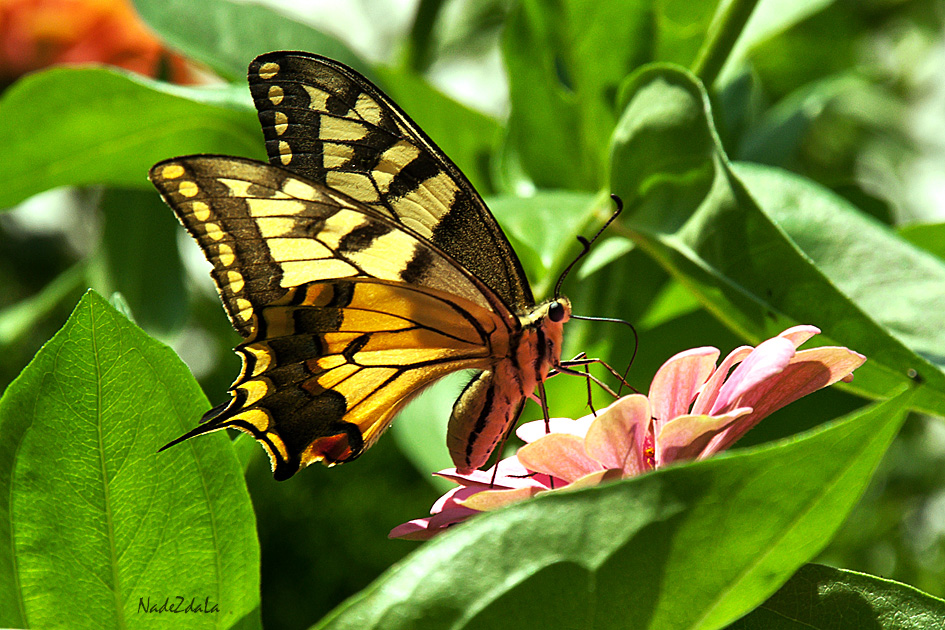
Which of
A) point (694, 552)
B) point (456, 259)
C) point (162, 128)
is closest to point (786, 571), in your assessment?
point (694, 552)

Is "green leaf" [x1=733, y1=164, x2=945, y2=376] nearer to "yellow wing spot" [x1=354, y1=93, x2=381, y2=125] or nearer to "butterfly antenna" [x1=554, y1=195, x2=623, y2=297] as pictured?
"butterfly antenna" [x1=554, y1=195, x2=623, y2=297]

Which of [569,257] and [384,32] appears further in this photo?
[384,32]

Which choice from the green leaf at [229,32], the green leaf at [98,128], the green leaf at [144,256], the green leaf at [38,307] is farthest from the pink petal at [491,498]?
the green leaf at [38,307]

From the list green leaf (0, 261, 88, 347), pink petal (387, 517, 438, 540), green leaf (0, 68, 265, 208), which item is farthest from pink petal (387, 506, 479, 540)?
green leaf (0, 261, 88, 347)

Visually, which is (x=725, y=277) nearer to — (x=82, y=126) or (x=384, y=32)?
(x=82, y=126)

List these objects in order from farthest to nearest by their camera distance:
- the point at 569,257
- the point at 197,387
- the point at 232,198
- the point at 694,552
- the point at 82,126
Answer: the point at 82,126
the point at 569,257
the point at 232,198
the point at 197,387
the point at 694,552

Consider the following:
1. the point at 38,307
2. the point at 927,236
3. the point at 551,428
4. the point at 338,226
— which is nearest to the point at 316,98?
the point at 338,226

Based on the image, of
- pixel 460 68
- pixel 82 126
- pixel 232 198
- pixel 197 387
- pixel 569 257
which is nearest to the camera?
pixel 197 387

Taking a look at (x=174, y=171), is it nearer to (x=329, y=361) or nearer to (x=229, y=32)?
(x=329, y=361)
